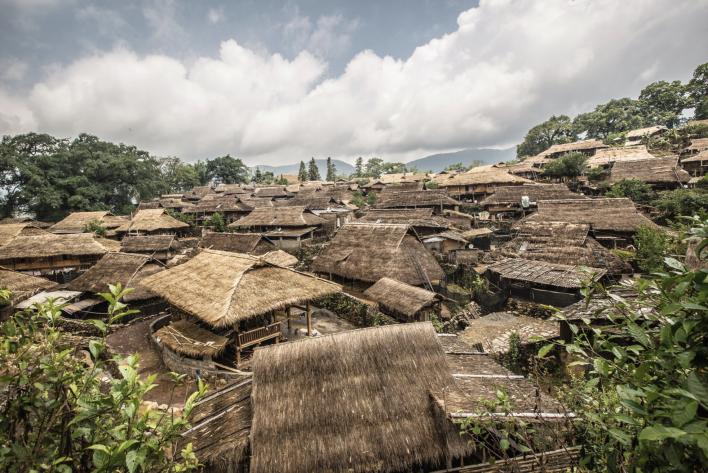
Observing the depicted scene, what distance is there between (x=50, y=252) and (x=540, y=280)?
33989 mm

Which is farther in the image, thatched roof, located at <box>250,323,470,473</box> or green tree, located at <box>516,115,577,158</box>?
green tree, located at <box>516,115,577,158</box>

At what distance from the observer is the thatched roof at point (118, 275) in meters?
18.5

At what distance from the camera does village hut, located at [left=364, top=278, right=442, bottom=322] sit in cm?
1351

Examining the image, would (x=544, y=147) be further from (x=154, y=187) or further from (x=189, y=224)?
(x=154, y=187)

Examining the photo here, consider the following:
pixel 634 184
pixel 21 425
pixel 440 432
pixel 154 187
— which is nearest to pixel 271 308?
pixel 440 432

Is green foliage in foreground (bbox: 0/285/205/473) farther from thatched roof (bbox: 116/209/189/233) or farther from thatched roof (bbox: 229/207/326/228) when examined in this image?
thatched roof (bbox: 116/209/189/233)

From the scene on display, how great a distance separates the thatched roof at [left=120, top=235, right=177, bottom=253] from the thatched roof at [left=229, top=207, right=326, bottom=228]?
781 cm

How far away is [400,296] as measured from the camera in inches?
569

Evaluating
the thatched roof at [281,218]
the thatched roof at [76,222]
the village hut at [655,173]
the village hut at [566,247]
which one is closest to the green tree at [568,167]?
the village hut at [655,173]

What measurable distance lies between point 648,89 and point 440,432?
80084mm

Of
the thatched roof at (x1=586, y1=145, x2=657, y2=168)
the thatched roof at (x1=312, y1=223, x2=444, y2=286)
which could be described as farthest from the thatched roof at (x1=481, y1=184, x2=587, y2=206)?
the thatched roof at (x1=312, y1=223, x2=444, y2=286)

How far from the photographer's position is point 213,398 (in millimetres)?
7645

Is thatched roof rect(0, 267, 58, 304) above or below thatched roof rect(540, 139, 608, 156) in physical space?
below

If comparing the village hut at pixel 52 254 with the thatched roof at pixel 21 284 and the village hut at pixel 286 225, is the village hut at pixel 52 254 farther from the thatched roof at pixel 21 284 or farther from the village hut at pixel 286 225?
the village hut at pixel 286 225
